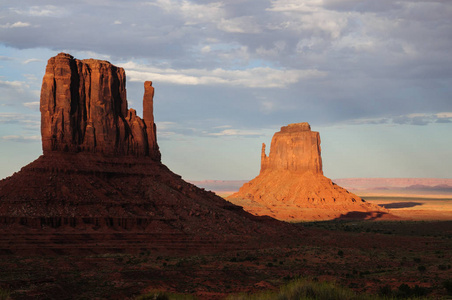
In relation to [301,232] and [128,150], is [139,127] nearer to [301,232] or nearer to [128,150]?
[128,150]

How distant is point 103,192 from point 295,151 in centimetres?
11371

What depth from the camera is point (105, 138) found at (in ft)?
234

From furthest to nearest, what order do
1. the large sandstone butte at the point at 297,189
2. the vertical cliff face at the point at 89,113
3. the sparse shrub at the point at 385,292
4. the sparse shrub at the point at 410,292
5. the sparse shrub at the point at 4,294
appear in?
the large sandstone butte at the point at 297,189 → the vertical cliff face at the point at 89,113 → the sparse shrub at the point at 385,292 → the sparse shrub at the point at 410,292 → the sparse shrub at the point at 4,294

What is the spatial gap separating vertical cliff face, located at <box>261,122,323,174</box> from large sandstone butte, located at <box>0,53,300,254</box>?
9003cm

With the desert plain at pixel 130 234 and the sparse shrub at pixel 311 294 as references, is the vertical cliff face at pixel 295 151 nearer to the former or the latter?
the desert plain at pixel 130 234

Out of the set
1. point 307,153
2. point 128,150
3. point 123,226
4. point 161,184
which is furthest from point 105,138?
point 307,153

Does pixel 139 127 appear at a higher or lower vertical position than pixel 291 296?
higher

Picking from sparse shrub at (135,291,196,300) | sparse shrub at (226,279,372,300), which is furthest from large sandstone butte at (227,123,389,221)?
sparse shrub at (226,279,372,300)

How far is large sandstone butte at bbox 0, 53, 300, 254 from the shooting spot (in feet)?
192

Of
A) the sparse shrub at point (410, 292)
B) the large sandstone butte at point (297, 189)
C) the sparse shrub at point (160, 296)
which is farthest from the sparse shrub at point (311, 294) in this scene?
the large sandstone butte at point (297, 189)

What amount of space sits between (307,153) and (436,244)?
332 ft

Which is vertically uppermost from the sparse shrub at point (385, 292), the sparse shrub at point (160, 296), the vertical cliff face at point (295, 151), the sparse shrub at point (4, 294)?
the vertical cliff face at point (295, 151)

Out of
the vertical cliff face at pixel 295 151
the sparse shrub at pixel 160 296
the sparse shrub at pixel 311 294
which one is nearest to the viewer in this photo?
the sparse shrub at pixel 311 294

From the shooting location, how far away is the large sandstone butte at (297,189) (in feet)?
462
